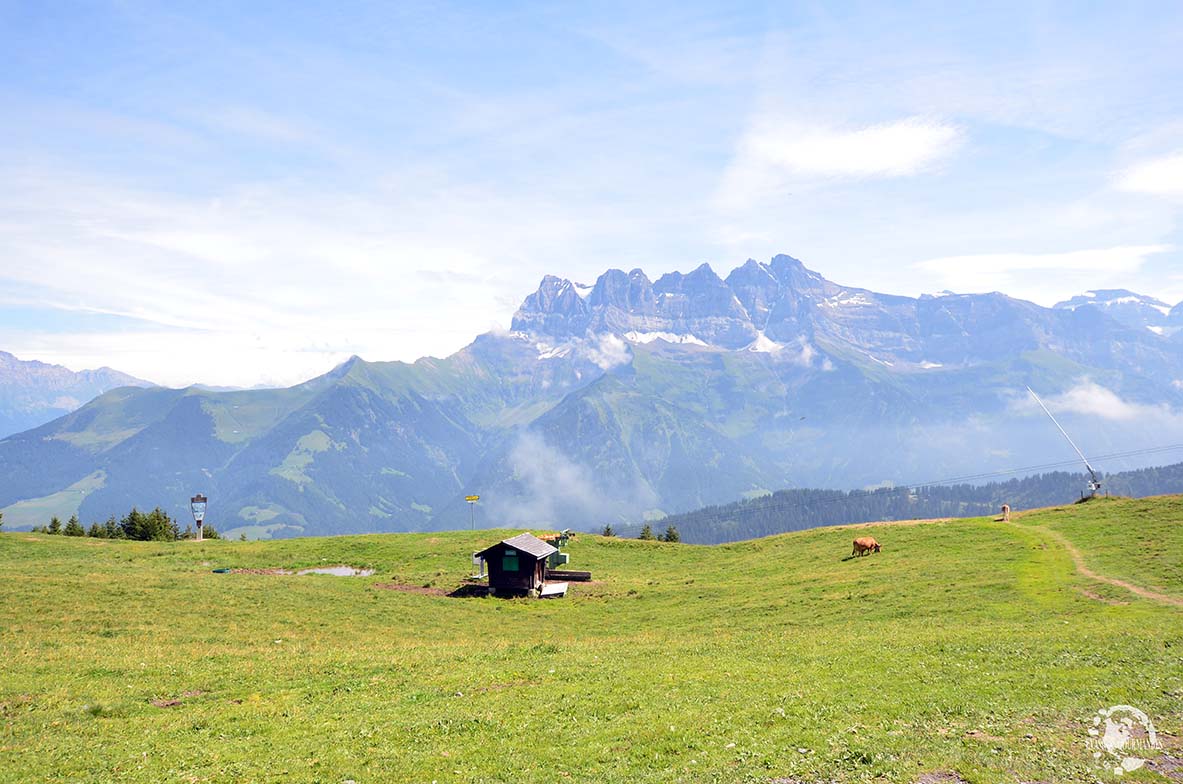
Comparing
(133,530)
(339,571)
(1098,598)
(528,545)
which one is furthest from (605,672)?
(133,530)

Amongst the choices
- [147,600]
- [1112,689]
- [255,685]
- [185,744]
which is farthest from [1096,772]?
[147,600]

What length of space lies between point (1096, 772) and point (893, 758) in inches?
188

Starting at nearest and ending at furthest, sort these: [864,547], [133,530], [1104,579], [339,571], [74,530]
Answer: [1104,579], [864,547], [339,571], [133,530], [74,530]

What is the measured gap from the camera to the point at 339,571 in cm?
8000

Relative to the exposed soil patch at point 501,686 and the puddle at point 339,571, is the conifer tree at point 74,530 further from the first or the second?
the exposed soil patch at point 501,686

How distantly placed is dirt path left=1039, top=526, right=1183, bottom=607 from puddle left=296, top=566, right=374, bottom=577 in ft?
218

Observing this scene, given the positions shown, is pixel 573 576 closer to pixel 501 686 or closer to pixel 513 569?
pixel 513 569

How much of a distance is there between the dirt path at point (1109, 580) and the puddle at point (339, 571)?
66297 mm

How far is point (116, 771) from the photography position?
71.2 feet

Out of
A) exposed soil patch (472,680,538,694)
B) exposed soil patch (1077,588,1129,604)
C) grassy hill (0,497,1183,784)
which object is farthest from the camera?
exposed soil patch (1077,588,1129,604)

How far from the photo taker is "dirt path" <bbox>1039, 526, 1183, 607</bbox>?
44.9 meters

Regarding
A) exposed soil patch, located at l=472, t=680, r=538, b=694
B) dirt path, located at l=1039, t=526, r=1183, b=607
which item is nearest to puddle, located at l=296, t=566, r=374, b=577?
exposed soil patch, located at l=472, t=680, r=538, b=694

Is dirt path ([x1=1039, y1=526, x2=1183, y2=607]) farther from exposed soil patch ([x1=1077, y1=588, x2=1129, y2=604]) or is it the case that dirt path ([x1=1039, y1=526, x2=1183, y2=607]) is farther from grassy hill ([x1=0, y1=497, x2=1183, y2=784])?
exposed soil patch ([x1=1077, y1=588, x2=1129, y2=604])

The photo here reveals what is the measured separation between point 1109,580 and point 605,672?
41217mm
